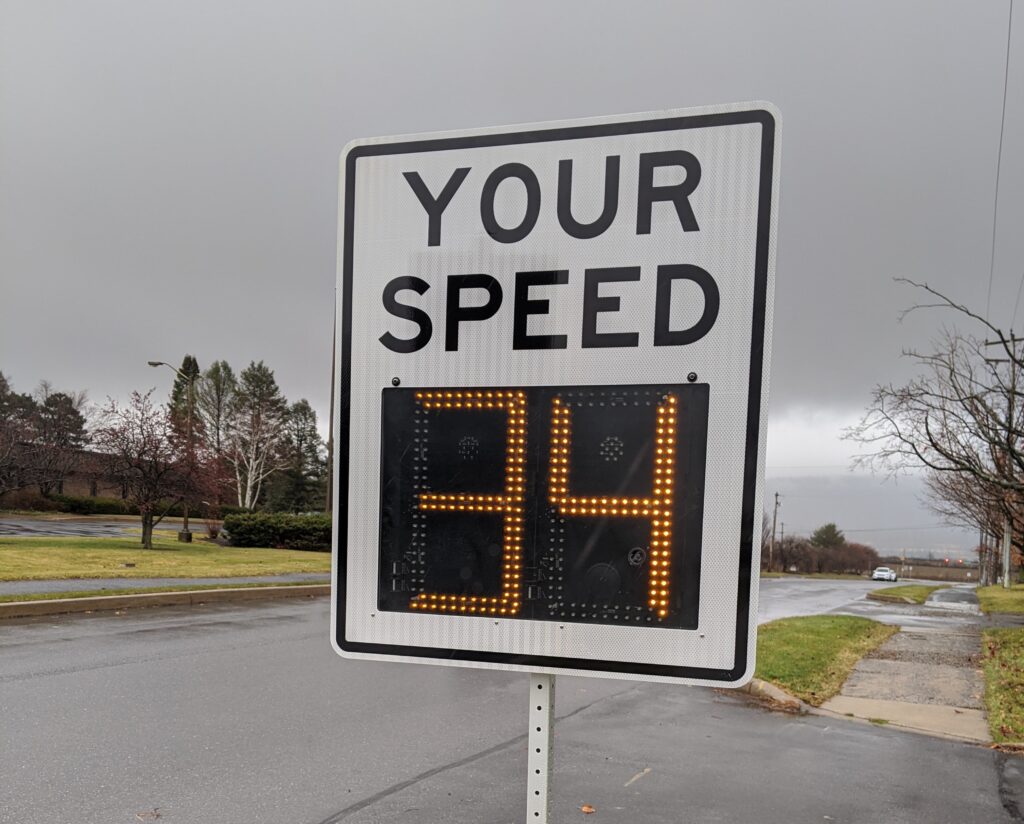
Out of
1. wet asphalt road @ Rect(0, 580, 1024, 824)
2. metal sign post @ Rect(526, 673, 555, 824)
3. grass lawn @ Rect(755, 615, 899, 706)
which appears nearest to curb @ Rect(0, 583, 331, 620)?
wet asphalt road @ Rect(0, 580, 1024, 824)

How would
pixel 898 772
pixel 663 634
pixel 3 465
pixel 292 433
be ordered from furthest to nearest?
pixel 292 433 < pixel 3 465 < pixel 898 772 < pixel 663 634

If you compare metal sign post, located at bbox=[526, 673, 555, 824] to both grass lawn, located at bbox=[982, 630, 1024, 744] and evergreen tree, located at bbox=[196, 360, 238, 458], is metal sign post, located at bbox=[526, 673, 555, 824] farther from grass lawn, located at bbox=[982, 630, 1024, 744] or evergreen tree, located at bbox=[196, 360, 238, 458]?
evergreen tree, located at bbox=[196, 360, 238, 458]

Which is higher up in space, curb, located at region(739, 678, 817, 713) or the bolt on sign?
the bolt on sign

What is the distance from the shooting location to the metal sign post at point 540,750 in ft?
7.30

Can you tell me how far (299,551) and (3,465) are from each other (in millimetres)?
13316

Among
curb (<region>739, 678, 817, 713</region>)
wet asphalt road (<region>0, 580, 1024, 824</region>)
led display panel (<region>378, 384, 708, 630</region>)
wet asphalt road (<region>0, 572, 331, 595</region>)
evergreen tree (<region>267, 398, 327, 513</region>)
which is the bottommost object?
evergreen tree (<region>267, 398, 327, 513</region>)

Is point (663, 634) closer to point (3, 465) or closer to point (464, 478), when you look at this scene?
point (464, 478)

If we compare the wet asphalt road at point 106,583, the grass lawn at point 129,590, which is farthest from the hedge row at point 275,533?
the grass lawn at point 129,590

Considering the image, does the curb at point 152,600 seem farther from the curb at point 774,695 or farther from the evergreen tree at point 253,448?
the evergreen tree at point 253,448

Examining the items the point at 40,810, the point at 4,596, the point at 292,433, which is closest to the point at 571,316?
the point at 40,810

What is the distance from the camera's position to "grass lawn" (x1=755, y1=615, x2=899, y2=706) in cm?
919

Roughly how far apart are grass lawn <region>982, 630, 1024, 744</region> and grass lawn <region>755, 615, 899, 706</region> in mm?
1507

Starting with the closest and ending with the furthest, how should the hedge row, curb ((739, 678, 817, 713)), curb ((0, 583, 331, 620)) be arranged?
curb ((739, 678, 817, 713)) < curb ((0, 583, 331, 620)) < the hedge row

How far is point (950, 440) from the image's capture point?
17.5m
